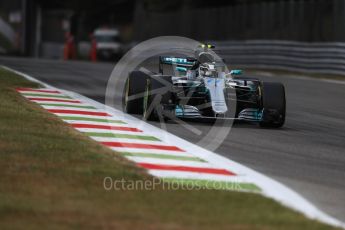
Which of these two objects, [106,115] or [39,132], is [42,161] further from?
[106,115]

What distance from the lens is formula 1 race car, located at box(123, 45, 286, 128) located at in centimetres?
1253

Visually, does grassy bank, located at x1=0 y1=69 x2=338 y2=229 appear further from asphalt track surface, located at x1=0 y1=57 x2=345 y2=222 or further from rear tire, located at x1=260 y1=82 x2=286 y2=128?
rear tire, located at x1=260 y1=82 x2=286 y2=128

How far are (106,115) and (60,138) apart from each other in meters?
3.21

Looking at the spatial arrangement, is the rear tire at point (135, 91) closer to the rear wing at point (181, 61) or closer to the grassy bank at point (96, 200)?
the rear wing at point (181, 61)

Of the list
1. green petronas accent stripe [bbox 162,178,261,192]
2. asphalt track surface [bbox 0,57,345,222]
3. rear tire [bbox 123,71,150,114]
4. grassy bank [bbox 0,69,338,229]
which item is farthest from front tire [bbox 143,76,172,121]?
green petronas accent stripe [bbox 162,178,261,192]

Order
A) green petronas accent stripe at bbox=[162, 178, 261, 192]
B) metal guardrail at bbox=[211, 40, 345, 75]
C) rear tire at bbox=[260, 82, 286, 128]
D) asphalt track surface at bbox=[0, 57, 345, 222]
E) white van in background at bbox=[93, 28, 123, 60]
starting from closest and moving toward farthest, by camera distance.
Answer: green petronas accent stripe at bbox=[162, 178, 261, 192]
asphalt track surface at bbox=[0, 57, 345, 222]
rear tire at bbox=[260, 82, 286, 128]
metal guardrail at bbox=[211, 40, 345, 75]
white van in background at bbox=[93, 28, 123, 60]

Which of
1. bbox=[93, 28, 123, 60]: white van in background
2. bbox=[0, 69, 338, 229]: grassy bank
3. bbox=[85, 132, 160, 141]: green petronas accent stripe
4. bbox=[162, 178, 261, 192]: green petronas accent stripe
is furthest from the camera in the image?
bbox=[93, 28, 123, 60]: white van in background

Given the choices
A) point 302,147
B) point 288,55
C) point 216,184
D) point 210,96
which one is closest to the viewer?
point 216,184

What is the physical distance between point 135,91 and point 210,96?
1.44m

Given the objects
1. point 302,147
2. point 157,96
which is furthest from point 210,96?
point 302,147

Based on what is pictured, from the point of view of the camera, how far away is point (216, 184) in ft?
25.5

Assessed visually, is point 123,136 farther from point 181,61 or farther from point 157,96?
point 181,61

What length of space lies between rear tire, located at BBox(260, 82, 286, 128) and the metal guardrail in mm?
11794

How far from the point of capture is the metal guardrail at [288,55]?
27.3m
